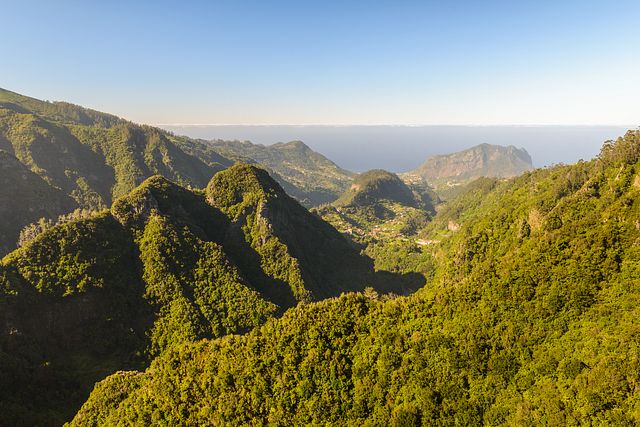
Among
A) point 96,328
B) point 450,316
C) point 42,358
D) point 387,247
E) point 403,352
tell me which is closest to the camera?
point 403,352

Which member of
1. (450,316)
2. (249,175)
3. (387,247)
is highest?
(249,175)

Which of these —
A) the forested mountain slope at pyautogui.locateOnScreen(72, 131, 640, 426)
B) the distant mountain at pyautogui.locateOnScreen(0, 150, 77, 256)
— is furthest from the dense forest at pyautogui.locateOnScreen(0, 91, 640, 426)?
the distant mountain at pyautogui.locateOnScreen(0, 150, 77, 256)

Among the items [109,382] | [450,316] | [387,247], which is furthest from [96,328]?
[387,247]

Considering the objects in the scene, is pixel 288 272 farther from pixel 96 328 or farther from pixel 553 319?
pixel 553 319

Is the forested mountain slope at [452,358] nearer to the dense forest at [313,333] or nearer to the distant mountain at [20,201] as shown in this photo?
the dense forest at [313,333]

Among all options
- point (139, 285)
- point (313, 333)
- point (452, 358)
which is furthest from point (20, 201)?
point (452, 358)

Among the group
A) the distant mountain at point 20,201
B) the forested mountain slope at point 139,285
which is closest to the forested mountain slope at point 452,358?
the forested mountain slope at point 139,285

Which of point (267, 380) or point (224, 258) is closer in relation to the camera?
point (267, 380)

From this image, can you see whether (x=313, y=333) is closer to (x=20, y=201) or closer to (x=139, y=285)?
(x=139, y=285)
